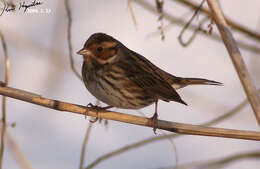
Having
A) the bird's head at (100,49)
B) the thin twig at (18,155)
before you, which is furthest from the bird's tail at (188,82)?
the thin twig at (18,155)

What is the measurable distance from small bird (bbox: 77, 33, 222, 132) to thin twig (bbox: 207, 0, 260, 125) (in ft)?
1.77

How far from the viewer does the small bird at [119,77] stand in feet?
9.96

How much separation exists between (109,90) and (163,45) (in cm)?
131

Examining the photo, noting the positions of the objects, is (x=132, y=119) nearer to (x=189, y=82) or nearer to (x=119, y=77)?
(x=119, y=77)

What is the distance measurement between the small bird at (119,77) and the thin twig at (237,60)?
54 cm

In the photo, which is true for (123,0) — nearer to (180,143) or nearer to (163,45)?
(163,45)

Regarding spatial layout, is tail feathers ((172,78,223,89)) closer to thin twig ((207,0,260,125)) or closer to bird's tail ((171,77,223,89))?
bird's tail ((171,77,223,89))

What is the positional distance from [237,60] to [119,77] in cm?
84

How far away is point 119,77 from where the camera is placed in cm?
313

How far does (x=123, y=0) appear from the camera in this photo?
14.4 feet

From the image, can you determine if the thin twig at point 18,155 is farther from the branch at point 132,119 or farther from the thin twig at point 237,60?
the thin twig at point 237,60

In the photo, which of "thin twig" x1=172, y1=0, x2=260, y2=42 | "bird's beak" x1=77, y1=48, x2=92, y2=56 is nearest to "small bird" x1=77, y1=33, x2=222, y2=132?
"bird's beak" x1=77, y1=48, x2=92, y2=56

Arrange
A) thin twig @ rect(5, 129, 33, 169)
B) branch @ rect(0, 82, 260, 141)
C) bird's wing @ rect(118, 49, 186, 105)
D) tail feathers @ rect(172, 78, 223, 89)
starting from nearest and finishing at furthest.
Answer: branch @ rect(0, 82, 260, 141), thin twig @ rect(5, 129, 33, 169), bird's wing @ rect(118, 49, 186, 105), tail feathers @ rect(172, 78, 223, 89)

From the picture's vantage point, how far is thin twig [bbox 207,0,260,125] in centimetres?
243
